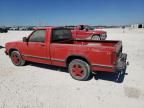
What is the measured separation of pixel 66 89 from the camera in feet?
16.3

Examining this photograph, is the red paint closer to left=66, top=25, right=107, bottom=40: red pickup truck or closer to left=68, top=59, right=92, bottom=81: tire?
left=68, top=59, right=92, bottom=81: tire

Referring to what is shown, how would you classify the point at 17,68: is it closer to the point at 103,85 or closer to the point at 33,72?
the point at 33,72

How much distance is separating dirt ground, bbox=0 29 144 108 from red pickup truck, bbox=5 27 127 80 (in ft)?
1.63

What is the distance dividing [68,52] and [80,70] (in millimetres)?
745

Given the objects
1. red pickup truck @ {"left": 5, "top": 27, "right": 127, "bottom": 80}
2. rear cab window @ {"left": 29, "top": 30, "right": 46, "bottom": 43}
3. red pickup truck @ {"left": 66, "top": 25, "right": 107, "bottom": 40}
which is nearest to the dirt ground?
red pickup truck @ {"left": 5, "top": 27, "right": 127, "bottom": 80}

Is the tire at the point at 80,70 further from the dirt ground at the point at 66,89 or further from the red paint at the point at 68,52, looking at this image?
the dirt ground at the point at 66,89

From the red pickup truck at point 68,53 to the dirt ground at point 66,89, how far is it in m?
0.50

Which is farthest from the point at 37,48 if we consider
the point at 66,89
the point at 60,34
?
the point at 66,89

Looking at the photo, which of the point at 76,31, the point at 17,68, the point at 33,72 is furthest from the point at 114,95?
the point at 76,31

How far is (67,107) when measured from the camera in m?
3.96

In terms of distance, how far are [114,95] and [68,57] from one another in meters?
1.99

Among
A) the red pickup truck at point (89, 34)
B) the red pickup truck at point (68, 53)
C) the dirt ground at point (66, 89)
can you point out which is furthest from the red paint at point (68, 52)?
the red pickup truck at point (89, 34)

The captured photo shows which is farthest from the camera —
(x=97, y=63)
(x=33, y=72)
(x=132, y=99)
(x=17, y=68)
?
(x=17, y=68)

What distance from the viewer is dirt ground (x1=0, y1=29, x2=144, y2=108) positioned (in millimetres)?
4125
